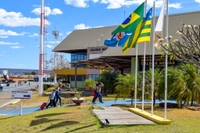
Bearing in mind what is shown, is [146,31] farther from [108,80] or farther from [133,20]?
[108,80]

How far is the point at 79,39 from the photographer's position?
64500 mm

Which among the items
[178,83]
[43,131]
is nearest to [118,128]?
[43,131]

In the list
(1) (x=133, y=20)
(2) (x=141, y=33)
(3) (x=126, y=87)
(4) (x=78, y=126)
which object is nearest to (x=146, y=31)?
(2) (x=141, y=33)

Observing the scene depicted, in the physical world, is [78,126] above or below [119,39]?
below

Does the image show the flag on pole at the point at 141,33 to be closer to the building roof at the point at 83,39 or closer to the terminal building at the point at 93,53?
the terminal building at the point at 93,53

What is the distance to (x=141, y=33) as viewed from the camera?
46.8 ft

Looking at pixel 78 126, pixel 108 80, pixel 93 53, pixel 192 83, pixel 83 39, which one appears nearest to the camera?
pixel 78 126

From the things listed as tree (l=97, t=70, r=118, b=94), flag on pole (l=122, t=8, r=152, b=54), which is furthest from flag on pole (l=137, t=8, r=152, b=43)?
tree (l=97, t=70, r=118, b=94)

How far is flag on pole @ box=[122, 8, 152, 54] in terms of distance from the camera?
13711 mm

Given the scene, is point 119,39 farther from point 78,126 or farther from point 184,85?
point 184,85

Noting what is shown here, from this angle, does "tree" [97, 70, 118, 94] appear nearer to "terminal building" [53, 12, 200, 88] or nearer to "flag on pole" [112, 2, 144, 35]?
"terminal building" [53, 12, 200, 88]

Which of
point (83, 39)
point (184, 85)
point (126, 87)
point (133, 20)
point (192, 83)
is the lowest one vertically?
point (126, 87)

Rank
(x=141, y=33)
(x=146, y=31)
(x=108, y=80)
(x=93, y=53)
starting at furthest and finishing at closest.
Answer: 1. (x=93, y=53)
2. (x=108, y=80)
3. (x=141, y=33)
4. (x=146, y=31)

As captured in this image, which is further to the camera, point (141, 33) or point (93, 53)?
point (93, 53)
